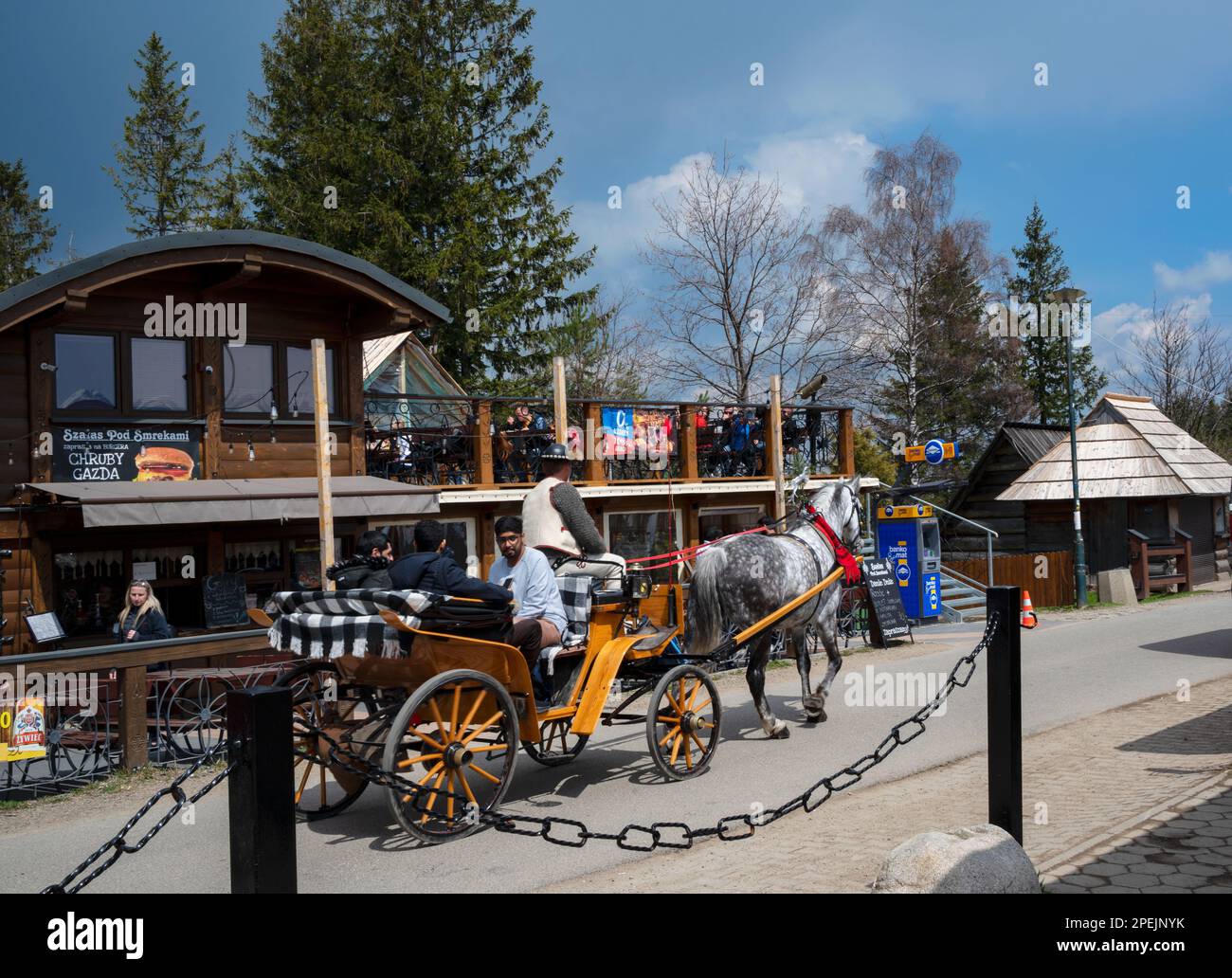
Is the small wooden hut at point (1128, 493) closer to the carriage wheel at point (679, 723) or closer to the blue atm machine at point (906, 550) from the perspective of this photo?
the blue atm machine at point (906, 550)

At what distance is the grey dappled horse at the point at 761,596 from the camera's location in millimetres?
10438

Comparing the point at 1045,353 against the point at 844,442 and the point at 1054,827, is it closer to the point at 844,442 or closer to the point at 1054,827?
the point at 844,442

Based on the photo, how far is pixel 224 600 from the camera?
50.1 ft

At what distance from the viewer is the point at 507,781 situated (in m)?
7.44

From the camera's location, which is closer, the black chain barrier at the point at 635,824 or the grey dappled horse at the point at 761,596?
the black chain barrier at the point at 635,824

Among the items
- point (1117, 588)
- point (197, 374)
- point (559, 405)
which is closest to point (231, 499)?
point (197, 374)

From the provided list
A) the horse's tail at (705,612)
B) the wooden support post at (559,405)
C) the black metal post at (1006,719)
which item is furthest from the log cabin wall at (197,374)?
the black metal post at (1006,719)

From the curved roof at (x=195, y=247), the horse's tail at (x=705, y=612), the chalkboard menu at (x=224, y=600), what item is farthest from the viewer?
the chalkboard menu at (x=224, y=600)

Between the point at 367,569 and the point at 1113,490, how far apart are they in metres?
25.6

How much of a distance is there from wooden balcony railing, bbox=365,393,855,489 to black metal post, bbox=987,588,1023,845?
11203mm

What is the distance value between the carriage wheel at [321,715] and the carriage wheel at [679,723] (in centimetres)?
214

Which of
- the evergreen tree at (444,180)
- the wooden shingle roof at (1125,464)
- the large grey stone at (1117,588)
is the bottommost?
the large grey stone at (1117,588)
